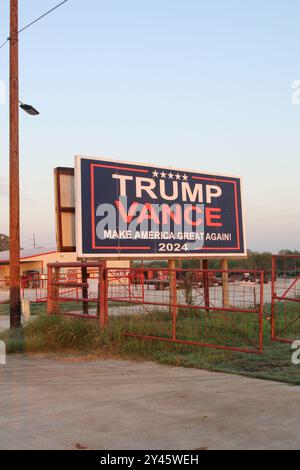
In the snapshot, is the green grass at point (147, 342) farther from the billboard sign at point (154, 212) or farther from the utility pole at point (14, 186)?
the billboard sign at point (154, 212)

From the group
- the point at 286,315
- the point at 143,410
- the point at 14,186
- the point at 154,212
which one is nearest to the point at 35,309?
the point at 14,186

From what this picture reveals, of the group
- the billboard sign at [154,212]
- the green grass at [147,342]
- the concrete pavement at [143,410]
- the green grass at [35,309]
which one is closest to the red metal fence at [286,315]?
the green grass at [147,342]

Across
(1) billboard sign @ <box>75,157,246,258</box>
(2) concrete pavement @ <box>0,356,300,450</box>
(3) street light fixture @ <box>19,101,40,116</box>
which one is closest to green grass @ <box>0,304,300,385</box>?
(2) concrete pavement @ <box>0,356,300,450</box>

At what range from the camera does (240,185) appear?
18.8 meters

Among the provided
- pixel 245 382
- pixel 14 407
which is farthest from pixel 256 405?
pixel 14 407

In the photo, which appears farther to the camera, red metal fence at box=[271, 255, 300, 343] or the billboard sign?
the billboard sign

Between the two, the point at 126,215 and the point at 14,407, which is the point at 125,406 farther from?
the point at 126,215

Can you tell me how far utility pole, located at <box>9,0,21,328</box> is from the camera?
50.1ft

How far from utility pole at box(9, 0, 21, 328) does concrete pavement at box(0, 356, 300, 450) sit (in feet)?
17.5

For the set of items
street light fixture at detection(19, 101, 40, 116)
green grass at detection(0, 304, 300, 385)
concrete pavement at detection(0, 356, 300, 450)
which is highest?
street light fixture at detection(19, 101, 40, 116)

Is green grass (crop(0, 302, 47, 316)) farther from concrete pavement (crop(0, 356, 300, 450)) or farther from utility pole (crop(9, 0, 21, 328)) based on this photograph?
concrete pavement (crop(0, 356, 300, 450))

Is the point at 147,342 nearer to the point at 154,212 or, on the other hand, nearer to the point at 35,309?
the point at 154,212
